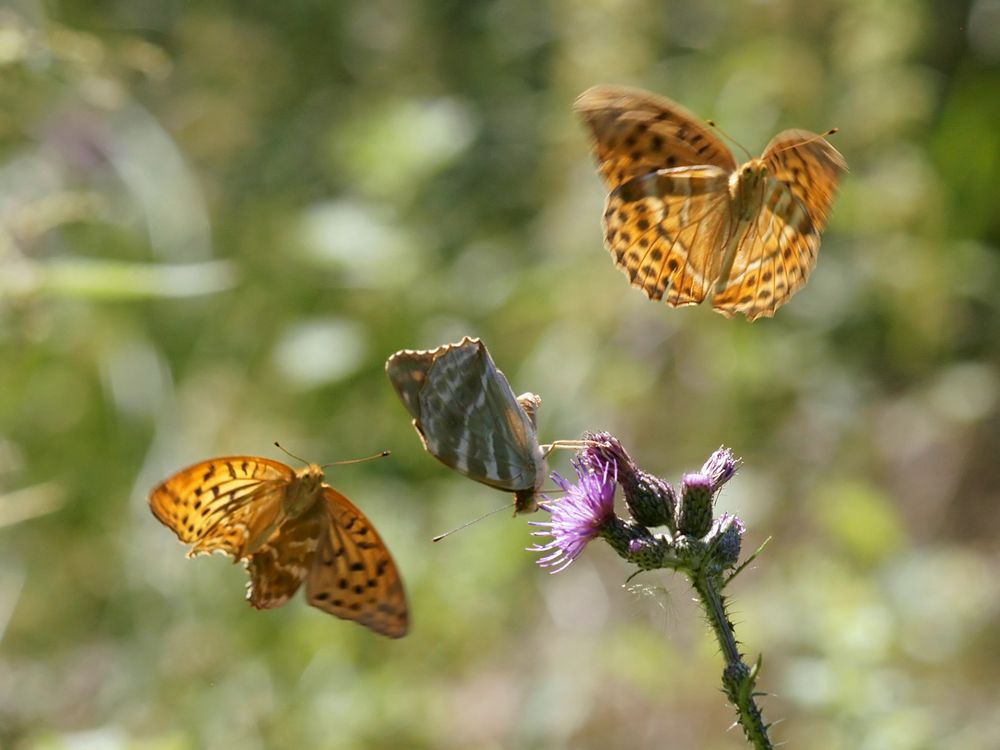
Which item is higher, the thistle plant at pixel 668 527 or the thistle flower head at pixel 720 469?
the thistle flower head at pixel 720 469

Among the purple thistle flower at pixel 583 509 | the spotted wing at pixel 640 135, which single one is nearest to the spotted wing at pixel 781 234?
the spotted wing at pixel 640 135

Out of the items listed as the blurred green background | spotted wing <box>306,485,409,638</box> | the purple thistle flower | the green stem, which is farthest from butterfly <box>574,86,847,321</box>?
the blurred green background

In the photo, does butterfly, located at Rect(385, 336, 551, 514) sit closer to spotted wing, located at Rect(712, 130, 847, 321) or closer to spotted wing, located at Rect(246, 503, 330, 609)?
spotted wing, located at Rect(246, 503, 330, 609)

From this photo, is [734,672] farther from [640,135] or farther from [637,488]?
[640,135]

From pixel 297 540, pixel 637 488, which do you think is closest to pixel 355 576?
pixel 297 540

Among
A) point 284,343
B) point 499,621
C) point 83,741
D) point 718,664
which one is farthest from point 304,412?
point 83,741

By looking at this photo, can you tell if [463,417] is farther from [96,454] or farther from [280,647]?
[96,454]

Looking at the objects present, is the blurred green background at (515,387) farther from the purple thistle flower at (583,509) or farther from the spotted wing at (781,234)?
the purple thistle flower at (583,509)
